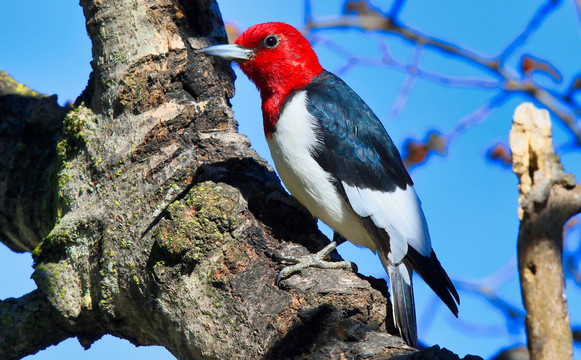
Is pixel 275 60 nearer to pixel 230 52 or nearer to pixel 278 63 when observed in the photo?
pixel 278 63

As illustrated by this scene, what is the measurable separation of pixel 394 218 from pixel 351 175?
306mm

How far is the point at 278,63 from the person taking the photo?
360 centimetres

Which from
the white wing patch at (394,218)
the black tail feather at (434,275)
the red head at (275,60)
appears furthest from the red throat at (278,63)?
the black tail feather at (434,275)

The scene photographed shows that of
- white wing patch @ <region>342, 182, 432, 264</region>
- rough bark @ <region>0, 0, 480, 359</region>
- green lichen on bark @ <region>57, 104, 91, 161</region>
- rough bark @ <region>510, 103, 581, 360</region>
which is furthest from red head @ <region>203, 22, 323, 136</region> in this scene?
rough bark @ <region>510, 103, 581, 360</region>

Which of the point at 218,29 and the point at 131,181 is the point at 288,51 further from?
the point at 131,181

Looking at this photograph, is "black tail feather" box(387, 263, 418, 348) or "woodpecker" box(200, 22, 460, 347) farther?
"woodpecker" box(200, 22, 460, 347)

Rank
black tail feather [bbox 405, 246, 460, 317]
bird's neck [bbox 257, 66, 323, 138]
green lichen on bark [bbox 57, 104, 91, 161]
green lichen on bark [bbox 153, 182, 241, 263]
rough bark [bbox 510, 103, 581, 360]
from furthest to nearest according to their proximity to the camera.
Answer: bird's neck [bbox 257, 66, 323, 138] < green lichen on bark [bbox 57, 104, 91, 161] < black tail feather [bbox 405, 246, 460, 317] < green lichen on bark [bbox 153, 182, 241, 263] < rough bark [bbox 510, 103, 581, 360]

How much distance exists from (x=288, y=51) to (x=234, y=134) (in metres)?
0.74

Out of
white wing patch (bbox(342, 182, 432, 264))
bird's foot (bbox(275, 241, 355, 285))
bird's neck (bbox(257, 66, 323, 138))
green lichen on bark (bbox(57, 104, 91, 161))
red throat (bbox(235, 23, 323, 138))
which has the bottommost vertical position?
bird's foot (bbox(275, 241, 355, 285))

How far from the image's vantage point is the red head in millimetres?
3535

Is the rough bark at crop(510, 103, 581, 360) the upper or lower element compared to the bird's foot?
lower

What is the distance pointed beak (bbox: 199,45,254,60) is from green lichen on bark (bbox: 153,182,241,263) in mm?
863

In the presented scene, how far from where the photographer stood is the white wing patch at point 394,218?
3.04 meters

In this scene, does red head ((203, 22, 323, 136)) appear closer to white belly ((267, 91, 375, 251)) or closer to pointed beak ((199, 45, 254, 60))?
pointed beak ((199, 45, 254, 60))
